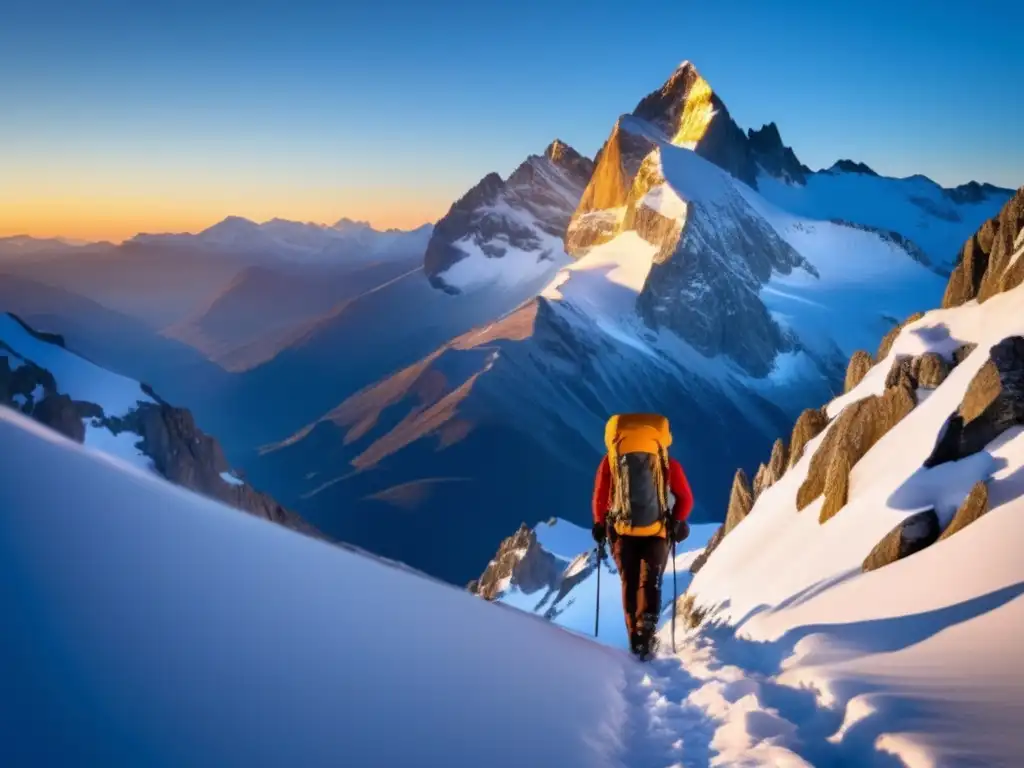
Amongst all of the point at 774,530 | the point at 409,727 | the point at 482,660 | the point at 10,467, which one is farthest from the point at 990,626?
the point at 774,530

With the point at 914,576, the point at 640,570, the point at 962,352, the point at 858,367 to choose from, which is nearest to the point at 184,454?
the point at 858,367

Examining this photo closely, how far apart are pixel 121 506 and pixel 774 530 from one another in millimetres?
16507

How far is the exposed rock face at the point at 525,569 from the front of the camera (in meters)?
61.7

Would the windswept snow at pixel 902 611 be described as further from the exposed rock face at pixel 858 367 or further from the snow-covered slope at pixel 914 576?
the exposed rock face at pixel 858 367

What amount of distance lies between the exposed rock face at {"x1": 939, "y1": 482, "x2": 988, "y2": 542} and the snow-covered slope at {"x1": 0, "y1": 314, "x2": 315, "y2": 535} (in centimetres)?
5540

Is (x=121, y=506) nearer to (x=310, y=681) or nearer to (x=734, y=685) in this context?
(x=310, y=681)

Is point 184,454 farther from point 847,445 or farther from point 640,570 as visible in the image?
point 640,570

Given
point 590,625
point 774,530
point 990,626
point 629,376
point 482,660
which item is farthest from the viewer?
point 629,376

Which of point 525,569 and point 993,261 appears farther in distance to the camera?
point 525,569

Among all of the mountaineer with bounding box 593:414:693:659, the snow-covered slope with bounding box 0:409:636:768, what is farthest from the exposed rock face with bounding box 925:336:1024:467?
the snow-covered slope with bounding box 0:409:636:768

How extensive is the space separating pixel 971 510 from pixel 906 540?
3.31 feet

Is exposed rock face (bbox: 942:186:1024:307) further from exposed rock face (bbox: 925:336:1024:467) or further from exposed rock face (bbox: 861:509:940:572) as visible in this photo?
exposed rock face (bbox: 861:509:940:572)

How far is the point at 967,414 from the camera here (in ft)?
41.5

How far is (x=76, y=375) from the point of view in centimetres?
7381
